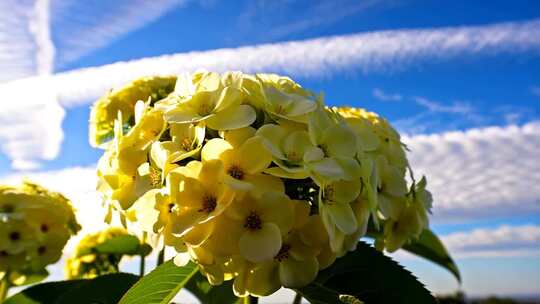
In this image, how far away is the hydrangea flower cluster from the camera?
1.14m

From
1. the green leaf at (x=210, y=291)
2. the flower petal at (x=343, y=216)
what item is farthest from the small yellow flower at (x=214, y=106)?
the green leaf at (x=210, y=291)

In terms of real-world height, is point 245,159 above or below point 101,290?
above

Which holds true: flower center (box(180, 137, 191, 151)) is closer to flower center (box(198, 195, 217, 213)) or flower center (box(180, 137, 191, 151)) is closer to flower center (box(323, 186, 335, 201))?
flower center (box(198, 195, 217, 213))

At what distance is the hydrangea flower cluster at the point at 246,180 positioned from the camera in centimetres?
114

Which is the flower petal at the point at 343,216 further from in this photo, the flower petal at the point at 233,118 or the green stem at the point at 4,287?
the green stem at the point at 4,287

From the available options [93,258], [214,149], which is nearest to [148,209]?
[214,149]

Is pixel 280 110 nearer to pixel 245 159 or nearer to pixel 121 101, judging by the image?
pixel 245 159

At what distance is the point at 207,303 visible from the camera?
5.97 ft

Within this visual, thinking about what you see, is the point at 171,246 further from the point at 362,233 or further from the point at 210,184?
the point at 362,233

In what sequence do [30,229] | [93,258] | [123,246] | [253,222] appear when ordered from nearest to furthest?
[253,222], [30,229], [123,246], [93,258]

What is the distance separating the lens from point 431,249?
7.60 ft

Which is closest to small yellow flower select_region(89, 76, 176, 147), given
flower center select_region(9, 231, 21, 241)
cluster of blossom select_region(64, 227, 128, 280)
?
flower center select_region(9, 231, 21, 241)

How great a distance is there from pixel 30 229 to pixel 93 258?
1.75 ft

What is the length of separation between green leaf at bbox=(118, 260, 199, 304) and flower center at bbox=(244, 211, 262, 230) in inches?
10.8
